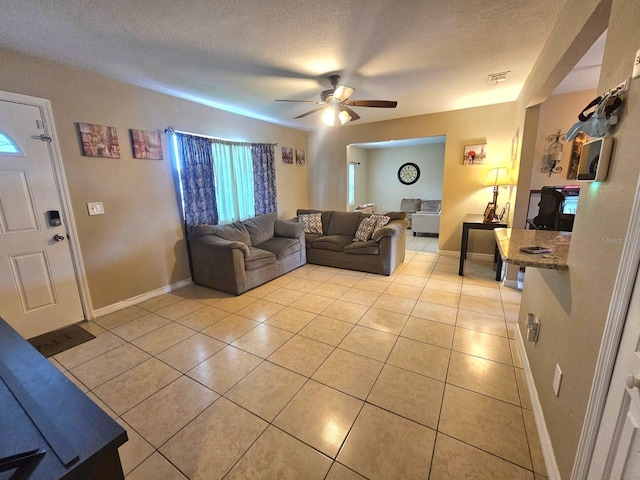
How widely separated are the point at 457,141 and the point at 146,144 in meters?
4.51

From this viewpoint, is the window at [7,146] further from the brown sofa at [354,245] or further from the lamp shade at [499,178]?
the lamp shade at [499,178]

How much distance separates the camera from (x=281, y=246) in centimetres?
395

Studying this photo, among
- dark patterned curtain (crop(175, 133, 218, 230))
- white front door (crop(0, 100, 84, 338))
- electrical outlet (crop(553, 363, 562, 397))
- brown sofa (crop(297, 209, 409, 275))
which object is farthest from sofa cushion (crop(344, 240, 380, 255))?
white front door (crop(0, 100, 84, 338))

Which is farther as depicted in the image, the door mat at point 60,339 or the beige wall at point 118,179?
the beige wall at point 118,179

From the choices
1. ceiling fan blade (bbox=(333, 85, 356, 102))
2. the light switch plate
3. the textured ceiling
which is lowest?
the light switch plate

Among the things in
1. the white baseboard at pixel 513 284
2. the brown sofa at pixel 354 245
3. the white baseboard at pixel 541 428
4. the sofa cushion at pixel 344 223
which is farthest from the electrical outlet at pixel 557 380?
the sofa cushion at pixel 344 223

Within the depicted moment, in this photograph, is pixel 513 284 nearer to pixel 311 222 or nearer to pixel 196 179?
pixel 311 222

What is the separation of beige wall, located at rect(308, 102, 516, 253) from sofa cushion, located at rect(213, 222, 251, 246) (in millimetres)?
2542

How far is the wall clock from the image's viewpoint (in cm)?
777

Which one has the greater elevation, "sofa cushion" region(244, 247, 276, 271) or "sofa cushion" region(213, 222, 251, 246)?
"sofa cushion" region(213, 222, 251, 246)

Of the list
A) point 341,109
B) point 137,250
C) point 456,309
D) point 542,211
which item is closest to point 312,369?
point 456,309

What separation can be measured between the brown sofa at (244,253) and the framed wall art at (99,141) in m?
1.23

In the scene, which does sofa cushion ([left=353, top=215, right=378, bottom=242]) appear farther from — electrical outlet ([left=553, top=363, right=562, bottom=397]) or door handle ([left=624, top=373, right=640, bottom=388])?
door handle ([left=624, top=373, right=640, bottom=388])

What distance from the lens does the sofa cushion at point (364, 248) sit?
3.86 meters
